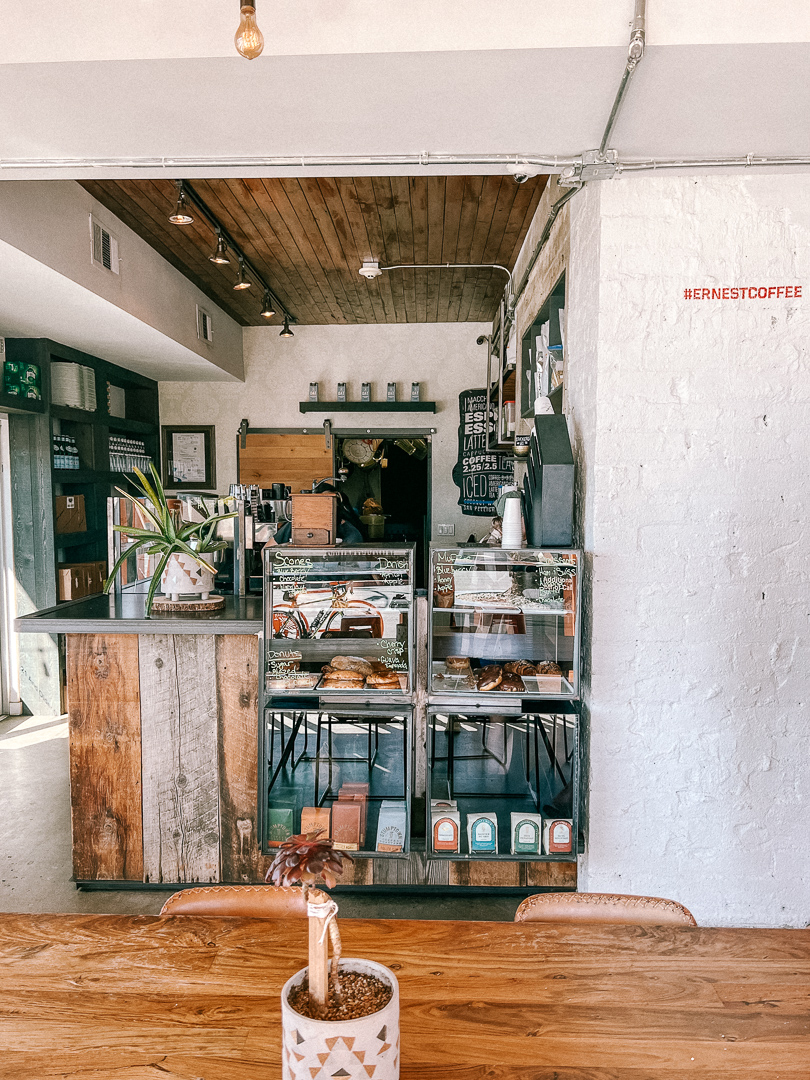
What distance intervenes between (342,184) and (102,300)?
4.93 feet

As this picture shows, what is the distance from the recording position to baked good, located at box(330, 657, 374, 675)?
8.27 ft

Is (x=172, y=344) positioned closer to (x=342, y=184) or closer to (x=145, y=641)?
(x=342, y=184)

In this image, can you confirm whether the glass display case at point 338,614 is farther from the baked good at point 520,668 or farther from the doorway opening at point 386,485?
the doorway opening at point 386,485

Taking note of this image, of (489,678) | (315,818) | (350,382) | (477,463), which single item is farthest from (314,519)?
(350,382)

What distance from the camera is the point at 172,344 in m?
4.96

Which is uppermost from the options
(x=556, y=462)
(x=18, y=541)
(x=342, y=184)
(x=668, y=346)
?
(x=342, y=184)

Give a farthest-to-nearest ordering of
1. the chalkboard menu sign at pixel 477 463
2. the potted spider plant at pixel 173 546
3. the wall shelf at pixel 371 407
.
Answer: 1. the wall shelf at pixel 371 407
2. the chalkboard menu sign at pixel 477 463
3. the potted spider plant at pixel 173 546

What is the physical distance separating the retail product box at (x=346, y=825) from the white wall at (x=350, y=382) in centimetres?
436

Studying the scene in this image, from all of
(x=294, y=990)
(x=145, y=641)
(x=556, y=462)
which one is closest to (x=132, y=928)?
(x=294, y=990)

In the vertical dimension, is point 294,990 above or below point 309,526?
below

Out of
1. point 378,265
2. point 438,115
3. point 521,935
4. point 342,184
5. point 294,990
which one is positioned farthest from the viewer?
point 378,265

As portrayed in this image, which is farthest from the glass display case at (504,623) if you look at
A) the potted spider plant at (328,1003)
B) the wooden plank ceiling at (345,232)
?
the wooden plank ceiling at (345,232)

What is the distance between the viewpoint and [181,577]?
9.13 feet

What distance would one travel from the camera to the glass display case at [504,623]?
2.36 meters
